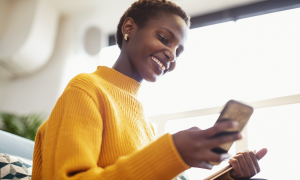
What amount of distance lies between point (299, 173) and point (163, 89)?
54.5 inches

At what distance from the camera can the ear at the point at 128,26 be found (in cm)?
119

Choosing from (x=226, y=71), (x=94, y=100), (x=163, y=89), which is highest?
(x=226, y=71)

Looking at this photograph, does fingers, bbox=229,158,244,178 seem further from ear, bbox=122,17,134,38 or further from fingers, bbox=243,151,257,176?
ear, bbox=122,17,134,38

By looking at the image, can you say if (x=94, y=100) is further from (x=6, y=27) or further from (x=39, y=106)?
(x=6, y=27)

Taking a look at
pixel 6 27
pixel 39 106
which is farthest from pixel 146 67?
pixel 6 27

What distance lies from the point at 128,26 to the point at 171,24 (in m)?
0.19

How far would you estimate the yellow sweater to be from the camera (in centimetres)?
58

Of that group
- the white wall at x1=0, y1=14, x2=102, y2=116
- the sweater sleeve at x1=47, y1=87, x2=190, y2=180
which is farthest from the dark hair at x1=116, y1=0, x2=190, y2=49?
the white wall at x1=0, y1=14, x2=102, y2=116

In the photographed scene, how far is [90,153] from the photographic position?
686 mm

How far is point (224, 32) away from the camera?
2982mm

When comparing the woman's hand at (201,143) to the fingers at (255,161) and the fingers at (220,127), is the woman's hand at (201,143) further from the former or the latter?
the fingers at (255,161)

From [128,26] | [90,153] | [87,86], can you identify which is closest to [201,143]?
[90,153]

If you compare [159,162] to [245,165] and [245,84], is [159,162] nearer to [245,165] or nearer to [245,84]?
[245,165]

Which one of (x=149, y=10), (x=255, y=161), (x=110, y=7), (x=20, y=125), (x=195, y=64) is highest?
(x=110, y=7)
